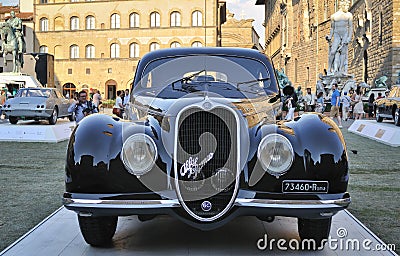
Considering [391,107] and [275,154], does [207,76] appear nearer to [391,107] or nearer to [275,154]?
[275,154]

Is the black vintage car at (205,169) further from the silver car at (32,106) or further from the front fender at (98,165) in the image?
the silver car at (32,106)

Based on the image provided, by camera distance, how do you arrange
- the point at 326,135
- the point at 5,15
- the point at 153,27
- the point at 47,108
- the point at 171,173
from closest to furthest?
the point at 171,173 → the point at 326,135 → the point at 47,108 → the point at 153,27 → the point at 5,15

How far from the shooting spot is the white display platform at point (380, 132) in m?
13.6

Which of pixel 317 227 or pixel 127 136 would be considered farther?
pixel 317 227

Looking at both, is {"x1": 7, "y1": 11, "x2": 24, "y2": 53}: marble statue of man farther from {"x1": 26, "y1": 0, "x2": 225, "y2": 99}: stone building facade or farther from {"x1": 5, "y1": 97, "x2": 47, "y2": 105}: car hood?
{"x1": 26, "y1": 0, "x2": 225, "y2": 99}: stone building facade

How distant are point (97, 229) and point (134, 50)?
188 ft

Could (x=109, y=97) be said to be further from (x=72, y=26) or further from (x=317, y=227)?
(x=317, y=227)

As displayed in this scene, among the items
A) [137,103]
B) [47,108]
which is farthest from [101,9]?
[137,103]

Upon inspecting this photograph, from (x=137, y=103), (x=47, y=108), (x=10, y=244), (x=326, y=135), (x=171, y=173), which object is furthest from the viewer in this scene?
(x=47, y=108)

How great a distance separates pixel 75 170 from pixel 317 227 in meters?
2.02

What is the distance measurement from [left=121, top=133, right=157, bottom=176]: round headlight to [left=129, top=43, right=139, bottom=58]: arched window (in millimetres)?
57091

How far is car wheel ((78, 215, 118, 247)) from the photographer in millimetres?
4262

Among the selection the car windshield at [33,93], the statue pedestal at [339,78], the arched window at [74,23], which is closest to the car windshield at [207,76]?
the car windshield at [33,93]

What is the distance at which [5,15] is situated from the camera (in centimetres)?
7450
